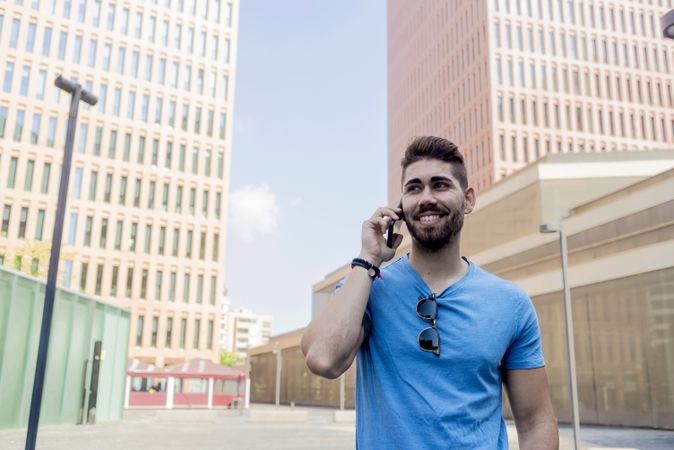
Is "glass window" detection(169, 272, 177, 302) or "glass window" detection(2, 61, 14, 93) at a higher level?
"glass window" detection(2, 61, 14, 93)

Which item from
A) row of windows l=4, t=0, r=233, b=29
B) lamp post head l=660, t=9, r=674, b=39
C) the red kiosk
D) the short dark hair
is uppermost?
row of windows l=4, t=0, r=233, b=29

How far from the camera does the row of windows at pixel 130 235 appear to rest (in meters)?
52.6

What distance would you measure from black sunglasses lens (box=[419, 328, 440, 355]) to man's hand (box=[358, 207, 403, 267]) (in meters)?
0.31

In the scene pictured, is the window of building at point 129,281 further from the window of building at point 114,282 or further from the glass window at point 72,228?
the glass window at point 72,228

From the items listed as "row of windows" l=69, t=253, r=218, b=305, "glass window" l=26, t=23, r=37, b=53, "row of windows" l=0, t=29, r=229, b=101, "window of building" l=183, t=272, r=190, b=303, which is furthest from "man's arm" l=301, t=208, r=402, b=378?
"row of windows" l=0, t=29, r=229, b=101

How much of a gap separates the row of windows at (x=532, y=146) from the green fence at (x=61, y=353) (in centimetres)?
4374

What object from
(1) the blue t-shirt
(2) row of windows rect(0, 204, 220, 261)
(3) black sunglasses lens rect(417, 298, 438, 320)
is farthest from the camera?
(2) row of windows rect(0, 204, 220, 261)

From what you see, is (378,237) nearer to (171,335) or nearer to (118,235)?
(171,335)

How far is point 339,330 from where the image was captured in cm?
207

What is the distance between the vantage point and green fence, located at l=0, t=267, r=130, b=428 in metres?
16.6

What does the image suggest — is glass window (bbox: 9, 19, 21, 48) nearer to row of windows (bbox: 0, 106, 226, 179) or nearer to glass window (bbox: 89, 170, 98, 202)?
row of windows (bbox: 0, 106, 226, 179)

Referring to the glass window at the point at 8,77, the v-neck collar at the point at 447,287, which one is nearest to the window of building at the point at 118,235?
the glass window at the point at 8,77

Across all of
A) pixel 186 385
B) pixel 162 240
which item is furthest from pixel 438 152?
pixel 162 240

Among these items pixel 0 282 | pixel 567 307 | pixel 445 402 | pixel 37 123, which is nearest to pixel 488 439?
pixel 445 402
